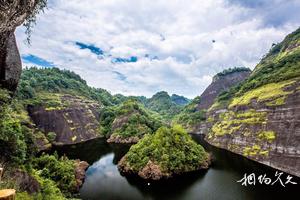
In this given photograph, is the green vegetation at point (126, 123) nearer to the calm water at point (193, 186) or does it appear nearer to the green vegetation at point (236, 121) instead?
the green vegetation at point (236, 121)

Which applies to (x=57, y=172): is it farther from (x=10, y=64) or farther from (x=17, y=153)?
(x=10, y=64)

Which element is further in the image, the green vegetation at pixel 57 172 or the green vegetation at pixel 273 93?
the green vegetation at pixel 273 93

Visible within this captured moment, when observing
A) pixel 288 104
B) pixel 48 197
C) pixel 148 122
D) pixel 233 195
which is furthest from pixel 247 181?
pixel 148 122

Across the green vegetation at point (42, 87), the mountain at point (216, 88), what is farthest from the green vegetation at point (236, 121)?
the green vegetation at point (42, 87)

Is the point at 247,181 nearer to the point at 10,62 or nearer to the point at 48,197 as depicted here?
the point at 48,197

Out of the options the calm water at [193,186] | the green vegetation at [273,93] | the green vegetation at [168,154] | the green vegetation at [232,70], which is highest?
the green vegetation at [232,70]

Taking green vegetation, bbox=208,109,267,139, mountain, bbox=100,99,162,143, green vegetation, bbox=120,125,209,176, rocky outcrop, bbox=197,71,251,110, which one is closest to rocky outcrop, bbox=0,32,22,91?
green vegetation, bbox=120,125,209,176
